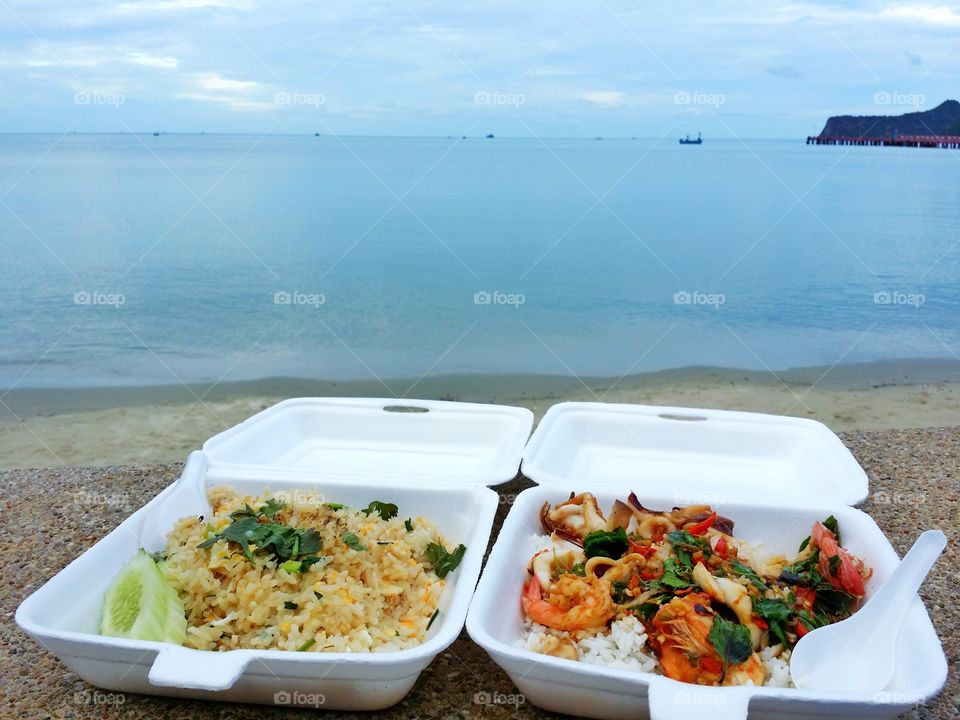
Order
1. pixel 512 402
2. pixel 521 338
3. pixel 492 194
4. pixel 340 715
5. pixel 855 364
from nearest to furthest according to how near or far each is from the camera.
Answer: pixel 340 715 < pixel 512 402 < pixel 855 364 < pixel 521 338 < pixel 492 194

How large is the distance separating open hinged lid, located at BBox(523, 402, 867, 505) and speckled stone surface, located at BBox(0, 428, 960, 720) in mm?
349

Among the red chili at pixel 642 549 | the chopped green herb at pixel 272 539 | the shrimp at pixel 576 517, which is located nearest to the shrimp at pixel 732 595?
the red chili at pixel 642 549

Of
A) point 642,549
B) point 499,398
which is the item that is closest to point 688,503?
point 642,549

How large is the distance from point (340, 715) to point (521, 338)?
269 inches

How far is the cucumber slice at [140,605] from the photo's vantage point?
2.10 m

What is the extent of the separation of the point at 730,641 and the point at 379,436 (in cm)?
208

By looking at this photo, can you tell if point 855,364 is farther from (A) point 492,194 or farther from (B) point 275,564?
(A) point 492,194

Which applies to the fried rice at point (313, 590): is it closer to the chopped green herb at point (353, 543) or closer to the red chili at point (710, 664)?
the chopped green herb at point (353, 543)

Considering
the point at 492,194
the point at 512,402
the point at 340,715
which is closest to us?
the point at 340,715

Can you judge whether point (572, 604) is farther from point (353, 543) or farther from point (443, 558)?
point (353, 543)

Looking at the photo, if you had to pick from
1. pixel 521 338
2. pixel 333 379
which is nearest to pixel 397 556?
pixel 333 379

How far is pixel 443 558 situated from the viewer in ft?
8.23

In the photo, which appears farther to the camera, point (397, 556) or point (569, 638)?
point (397, 556)

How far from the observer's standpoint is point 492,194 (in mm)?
17859
